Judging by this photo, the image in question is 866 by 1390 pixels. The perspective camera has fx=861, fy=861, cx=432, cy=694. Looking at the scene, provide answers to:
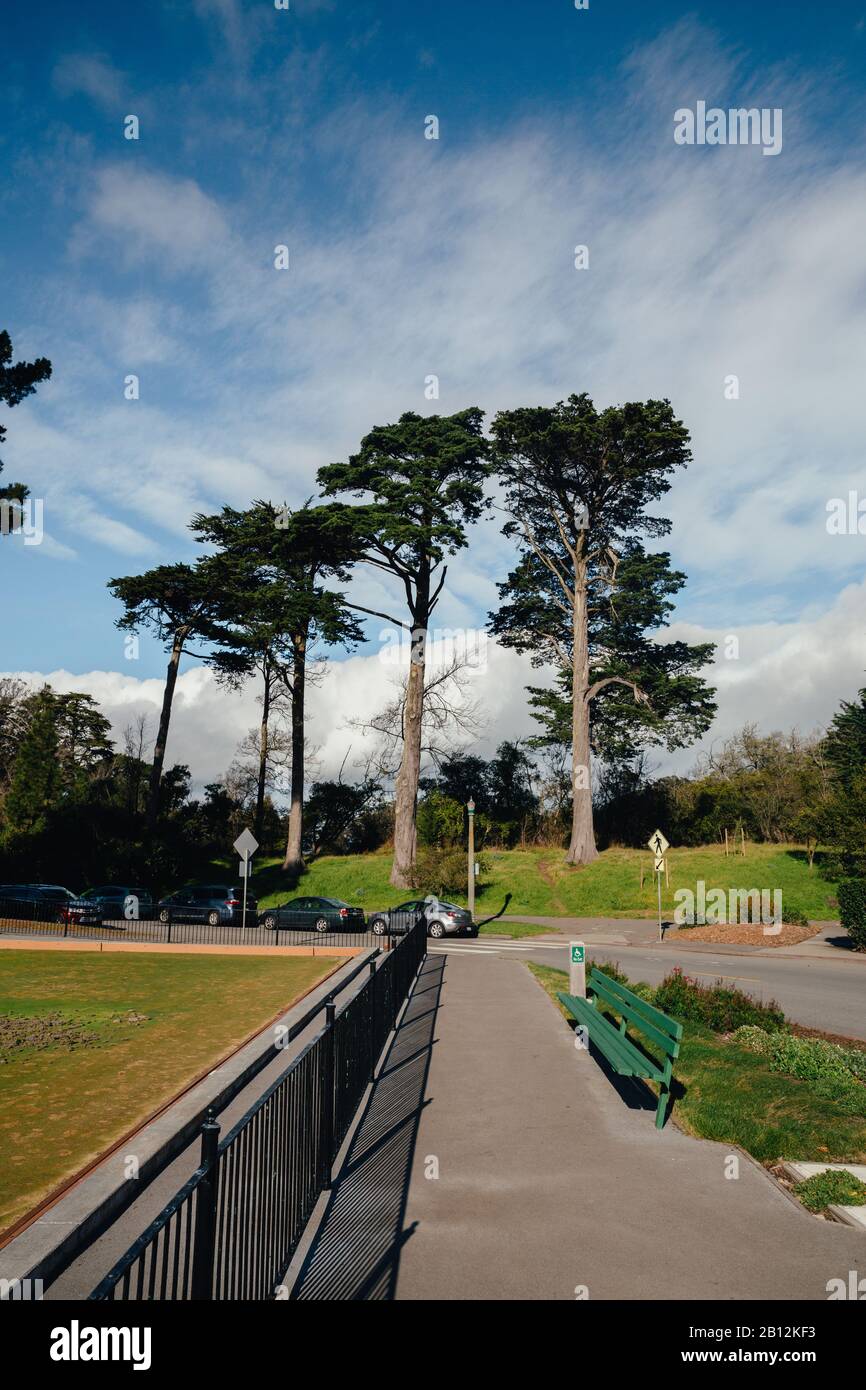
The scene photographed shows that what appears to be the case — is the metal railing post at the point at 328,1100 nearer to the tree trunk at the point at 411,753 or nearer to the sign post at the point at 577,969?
the sign post at the point at 577,969

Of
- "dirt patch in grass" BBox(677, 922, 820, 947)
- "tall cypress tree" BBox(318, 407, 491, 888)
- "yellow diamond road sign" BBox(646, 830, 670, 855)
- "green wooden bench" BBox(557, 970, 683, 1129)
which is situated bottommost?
"dirt patch in grass" BBox(677, 922, 820, 947)

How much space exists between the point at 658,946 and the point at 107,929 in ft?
59.7

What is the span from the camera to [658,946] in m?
27.0

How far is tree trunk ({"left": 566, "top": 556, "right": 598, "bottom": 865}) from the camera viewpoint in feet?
139

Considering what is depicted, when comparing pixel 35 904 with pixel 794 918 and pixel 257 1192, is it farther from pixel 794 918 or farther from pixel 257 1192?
pixel 257 1192

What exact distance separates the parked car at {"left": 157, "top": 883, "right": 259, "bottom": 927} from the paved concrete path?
24.4m

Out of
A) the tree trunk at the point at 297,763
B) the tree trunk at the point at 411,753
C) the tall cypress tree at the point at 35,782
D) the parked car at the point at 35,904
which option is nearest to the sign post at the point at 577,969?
the parked car at the point at 35,904

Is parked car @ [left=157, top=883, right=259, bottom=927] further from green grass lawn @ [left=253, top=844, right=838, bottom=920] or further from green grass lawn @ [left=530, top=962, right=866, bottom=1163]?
green grass lawn @ [left=530, top=962, right=866, bottom=1163]

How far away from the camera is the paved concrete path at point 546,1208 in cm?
516

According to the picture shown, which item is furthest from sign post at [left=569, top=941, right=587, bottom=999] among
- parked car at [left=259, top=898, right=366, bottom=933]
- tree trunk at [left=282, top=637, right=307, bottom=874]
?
tree trunk at [left=282, top=637, right=307, bottom=874]

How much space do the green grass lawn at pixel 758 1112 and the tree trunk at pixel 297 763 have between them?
→ 35.4 m

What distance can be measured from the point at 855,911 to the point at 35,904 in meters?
27.0
